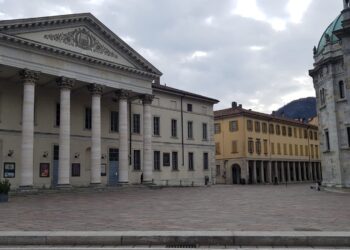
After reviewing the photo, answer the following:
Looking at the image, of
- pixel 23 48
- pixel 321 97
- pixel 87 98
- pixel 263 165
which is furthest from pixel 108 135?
pixel 263 165

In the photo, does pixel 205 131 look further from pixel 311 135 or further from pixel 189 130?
pixel 311 135

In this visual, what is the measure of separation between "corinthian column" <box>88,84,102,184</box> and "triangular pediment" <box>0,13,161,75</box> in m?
2.94

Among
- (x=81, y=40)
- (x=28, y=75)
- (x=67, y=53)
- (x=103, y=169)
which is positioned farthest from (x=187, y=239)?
(x=103, y=169)

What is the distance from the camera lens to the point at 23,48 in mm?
27766

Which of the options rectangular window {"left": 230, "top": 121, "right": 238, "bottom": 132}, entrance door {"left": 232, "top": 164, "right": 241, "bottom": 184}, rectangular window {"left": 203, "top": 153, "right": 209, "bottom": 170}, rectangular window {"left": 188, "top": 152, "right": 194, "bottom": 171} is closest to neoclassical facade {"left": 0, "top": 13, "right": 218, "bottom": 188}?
rectangular window {"left": 188, "top": 152, "right": 194, "bottom": 171}

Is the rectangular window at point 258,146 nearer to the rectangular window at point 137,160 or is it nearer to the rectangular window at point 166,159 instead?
the rectangular window at point 166,159

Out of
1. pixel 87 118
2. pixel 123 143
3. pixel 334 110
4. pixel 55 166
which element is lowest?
pixel 55 166

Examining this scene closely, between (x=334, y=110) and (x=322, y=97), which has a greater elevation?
(x=322, y=97)

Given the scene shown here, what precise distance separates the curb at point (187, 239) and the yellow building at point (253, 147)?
169ft

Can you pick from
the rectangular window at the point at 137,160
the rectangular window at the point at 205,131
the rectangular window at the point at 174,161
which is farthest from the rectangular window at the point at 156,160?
the rectangular window at the point at 205,131

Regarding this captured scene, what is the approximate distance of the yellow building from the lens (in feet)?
199

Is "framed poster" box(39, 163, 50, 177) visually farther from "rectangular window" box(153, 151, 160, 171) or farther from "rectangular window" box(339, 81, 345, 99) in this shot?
"rectangular window" box(339, 81, 345, 99)

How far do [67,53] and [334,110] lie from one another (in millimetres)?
22901

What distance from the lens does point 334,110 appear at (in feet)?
109
